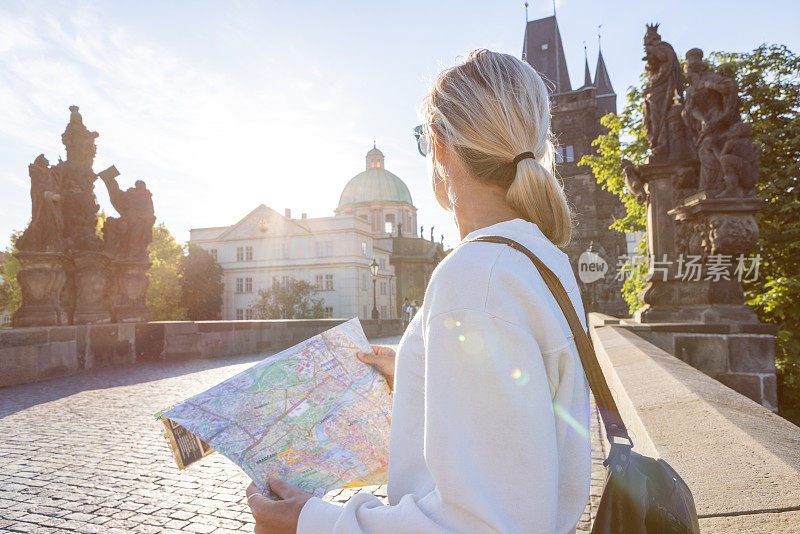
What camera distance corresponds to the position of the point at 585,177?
40438 mm

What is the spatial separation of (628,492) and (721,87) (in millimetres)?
7886

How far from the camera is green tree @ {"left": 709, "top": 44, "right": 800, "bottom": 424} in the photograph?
1162 cm

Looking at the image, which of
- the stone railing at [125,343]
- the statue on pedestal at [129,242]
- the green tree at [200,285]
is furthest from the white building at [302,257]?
the statue on pedestal at [129,242]

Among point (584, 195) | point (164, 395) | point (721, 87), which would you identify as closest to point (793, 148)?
point (721, 87)

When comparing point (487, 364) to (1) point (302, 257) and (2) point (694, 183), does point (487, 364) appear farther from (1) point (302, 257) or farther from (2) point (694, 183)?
(1) point (302, 257)

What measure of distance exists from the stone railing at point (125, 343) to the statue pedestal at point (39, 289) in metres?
0.86

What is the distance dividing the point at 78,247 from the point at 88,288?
3.03 feet

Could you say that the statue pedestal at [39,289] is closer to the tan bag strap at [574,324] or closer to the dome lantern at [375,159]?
the tan bag strap at [574,324]

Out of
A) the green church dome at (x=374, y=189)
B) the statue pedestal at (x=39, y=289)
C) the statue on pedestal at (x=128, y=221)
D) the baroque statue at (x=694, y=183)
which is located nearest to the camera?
the baroque statue at (x=694, y=183)

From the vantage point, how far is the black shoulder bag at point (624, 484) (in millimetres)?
1001

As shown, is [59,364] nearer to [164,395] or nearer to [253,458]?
[164,395]

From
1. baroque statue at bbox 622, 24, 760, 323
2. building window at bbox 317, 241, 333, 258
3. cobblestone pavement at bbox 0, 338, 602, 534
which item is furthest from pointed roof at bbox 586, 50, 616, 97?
cobblestone pavement at bbox 0, 338, 602, 534

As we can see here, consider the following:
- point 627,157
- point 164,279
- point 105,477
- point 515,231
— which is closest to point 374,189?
Answer: point 164,279

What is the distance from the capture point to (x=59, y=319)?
33.4 feet
